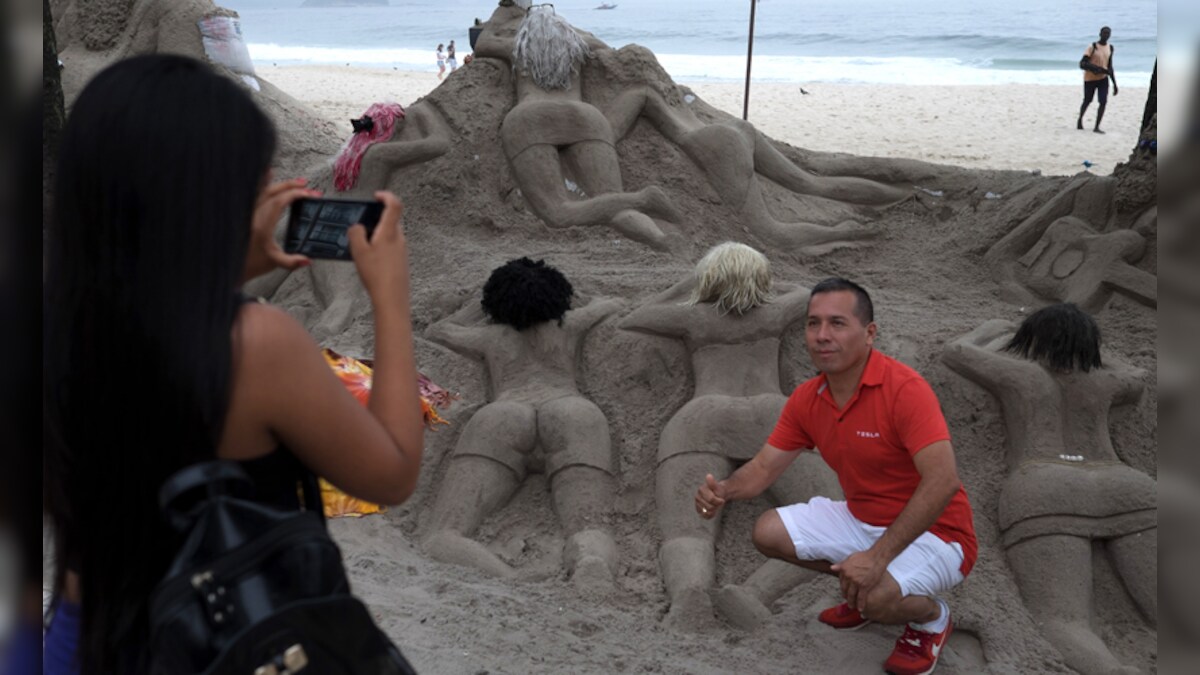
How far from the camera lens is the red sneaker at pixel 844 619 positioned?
3.42 m

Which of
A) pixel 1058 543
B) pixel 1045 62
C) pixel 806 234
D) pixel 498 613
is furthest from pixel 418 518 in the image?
pixel 1045 62

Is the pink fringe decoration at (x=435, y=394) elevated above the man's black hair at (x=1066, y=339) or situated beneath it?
situated beneath

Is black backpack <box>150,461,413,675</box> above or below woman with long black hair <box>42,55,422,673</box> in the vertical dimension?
below

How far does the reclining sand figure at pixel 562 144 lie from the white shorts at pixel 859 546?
2825mm

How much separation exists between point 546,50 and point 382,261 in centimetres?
513

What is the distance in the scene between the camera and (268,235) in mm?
1439

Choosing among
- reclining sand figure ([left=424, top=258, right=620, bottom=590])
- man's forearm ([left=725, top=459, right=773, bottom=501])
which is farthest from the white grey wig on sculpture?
man's forearm ([left=725, top=459, right=773, bottom=501])

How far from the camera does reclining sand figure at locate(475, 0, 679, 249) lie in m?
6.04

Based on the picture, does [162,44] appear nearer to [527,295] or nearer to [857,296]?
[527,295]

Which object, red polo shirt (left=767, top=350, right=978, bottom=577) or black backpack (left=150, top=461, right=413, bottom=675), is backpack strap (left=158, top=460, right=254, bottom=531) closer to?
black backpack (left=150, top=461, right=413, bottom=675)

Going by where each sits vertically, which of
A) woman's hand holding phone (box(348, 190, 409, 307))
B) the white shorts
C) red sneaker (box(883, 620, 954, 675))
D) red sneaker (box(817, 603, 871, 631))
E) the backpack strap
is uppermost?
woman's hand holding phone (box(348, 190, 409, 307))

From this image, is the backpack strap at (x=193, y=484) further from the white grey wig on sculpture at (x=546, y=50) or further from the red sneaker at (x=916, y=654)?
the white grey wig on sculpture at (x=546, y=50)

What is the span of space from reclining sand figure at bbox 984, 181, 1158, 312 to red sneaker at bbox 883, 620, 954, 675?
2.49 metres

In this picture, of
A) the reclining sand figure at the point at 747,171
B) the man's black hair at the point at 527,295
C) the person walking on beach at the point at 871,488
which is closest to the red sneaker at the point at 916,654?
the person walking on beach at the point at 871,488
